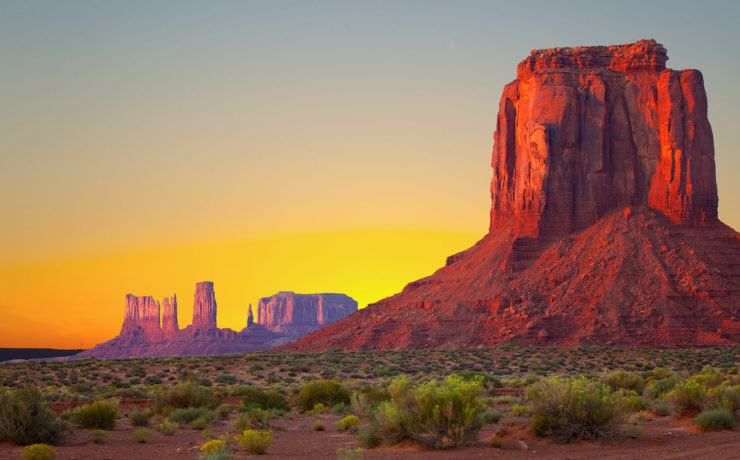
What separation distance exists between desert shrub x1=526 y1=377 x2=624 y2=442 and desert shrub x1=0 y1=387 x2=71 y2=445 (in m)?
10.2

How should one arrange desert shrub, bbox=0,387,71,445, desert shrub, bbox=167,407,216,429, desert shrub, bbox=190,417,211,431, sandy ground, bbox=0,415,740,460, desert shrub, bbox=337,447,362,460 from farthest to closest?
desert shrub, bbox=167,407,216,429 < desert shrub, bbox=190,417,211,431 < desert shrub, bbox=0,387,71,445 < sandy ground, bbox=0,415,740,460 < desert shrub, bbox=337,447,362,460

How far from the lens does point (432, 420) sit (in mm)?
15906

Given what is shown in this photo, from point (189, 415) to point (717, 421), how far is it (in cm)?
1313

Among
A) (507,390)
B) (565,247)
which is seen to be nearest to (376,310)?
(565,247)

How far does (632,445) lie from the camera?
16047 mm

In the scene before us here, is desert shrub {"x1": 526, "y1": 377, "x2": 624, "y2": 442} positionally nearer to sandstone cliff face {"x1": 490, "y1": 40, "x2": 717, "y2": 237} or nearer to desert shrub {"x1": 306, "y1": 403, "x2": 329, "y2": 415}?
desert shrub {"x1": 306, "y1": 403, "x2": 329, "y2": 415}

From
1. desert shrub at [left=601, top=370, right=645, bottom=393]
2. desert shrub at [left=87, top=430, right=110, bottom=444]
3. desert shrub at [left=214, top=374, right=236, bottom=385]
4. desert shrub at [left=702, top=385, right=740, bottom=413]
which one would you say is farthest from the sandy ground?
desert shrub at [left=214, top=374, right=236, bottom=385]

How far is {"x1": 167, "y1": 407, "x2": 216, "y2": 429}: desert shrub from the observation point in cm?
2144

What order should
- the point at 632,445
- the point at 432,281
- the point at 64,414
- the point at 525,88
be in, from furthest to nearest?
the point at 525,88 → the point at 432,281 → the point at 64,414 → the point at 632,445

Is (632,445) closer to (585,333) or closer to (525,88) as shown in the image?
(585,333)

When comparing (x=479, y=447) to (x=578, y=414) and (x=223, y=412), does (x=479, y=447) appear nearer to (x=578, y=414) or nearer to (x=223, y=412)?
(x=578, y=414)

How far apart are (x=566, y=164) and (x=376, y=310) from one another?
2511cm

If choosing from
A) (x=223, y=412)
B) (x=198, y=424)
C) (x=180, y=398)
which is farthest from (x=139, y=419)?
(x=180, y=398)

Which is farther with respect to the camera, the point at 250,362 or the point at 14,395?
the point at 250,362
